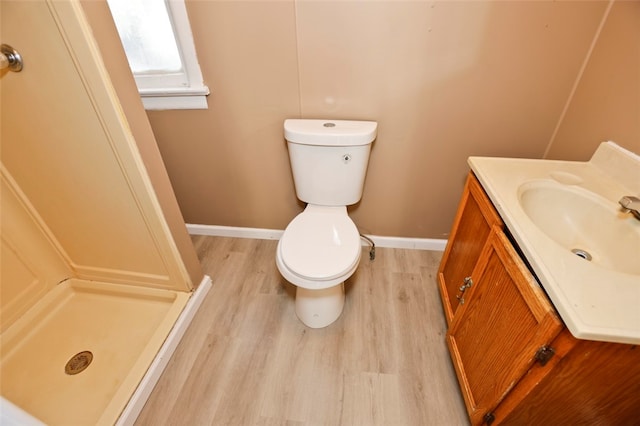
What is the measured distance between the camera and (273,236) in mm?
1819

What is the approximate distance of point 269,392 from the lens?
1.11 m

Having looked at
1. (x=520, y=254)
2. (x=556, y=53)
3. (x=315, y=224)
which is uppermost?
(x=556, y=53)

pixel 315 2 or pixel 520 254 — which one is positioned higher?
pixel 315 2

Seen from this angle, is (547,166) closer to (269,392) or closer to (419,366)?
(419,366)

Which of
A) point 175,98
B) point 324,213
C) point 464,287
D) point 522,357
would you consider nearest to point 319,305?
point 324,213

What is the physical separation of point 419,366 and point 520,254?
68cm

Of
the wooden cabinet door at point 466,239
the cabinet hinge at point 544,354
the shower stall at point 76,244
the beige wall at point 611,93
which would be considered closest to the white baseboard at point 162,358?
the shower stall at point 76,244

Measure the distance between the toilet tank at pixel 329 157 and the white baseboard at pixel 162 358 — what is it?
727 millimetres

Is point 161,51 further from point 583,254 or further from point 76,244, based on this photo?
point 583,254

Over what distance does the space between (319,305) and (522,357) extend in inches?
29.8

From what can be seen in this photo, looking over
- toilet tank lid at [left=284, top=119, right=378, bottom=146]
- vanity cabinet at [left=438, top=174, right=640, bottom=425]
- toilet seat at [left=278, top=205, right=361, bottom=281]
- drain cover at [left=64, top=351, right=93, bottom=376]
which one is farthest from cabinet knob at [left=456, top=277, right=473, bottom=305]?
drain cover at [left=64, top=351, right=93, bottom=376]

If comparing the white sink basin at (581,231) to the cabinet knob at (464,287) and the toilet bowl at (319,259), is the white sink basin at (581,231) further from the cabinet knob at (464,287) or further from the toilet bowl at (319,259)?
the toilet bowl at (319,259)

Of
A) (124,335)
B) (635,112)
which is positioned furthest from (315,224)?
(635,112)

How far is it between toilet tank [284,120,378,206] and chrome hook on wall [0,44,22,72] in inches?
35.3
